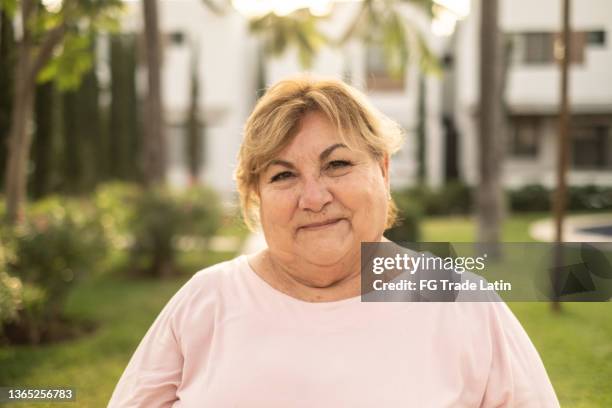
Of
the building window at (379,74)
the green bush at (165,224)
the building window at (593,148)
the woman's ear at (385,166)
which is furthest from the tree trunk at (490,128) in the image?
the building window at (379,74)

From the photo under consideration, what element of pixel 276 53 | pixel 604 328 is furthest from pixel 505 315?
pixel 276 53

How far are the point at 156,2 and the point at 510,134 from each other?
12.4 meters

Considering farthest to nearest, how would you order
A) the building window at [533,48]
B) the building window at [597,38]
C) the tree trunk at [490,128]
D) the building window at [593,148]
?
the building window at [533,48] < the building window at [593,148] < the tree trunk at [490,128] < the building window at [597,38]

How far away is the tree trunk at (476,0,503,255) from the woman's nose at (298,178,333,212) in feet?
21.5

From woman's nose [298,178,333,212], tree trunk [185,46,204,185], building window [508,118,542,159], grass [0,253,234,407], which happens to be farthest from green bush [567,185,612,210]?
tree trunk [185,46,204,185]

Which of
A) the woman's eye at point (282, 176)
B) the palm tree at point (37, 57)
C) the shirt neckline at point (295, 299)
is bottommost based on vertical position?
the shirt neckline at point (295, 299)

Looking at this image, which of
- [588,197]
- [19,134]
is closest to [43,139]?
[19,134]

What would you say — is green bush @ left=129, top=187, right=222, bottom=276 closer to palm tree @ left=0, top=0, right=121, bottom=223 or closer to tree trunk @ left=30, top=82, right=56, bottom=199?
palm tree @ left=0, top=0, right=121, bottom=223

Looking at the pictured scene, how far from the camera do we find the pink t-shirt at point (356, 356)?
1609mm

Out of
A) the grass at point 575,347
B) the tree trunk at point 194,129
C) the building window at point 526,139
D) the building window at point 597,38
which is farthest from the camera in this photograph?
the tree trunk at point 194,129

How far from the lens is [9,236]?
4.73 meters

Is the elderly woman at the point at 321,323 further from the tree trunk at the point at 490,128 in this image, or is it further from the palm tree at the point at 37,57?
the tree trunk at the point at 490,128

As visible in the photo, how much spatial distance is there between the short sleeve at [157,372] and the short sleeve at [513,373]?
820 millimetres

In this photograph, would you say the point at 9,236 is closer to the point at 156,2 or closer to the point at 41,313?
the point at 41,313
